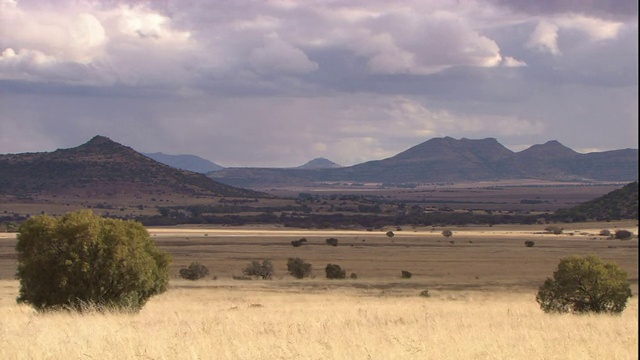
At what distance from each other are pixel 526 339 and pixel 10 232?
12664 centimetres

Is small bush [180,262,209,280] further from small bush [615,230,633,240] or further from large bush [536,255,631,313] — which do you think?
small bush [615,230,633,240]

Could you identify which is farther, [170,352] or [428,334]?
[428,334]

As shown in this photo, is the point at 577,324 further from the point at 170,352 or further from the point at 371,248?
the point at 371,248

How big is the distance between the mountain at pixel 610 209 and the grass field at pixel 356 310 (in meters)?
7.34

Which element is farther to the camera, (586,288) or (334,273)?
(334,273)

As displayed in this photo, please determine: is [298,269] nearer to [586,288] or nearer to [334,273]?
[334,273]

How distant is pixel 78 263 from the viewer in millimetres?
24094

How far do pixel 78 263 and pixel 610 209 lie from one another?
148m

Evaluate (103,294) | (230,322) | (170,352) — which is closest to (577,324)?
(230,322)

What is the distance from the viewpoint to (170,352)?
436 inches

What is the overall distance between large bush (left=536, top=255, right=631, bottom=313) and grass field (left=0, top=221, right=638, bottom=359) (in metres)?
0.93

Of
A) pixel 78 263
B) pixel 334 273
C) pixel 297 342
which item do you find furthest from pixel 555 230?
pixel 297 342

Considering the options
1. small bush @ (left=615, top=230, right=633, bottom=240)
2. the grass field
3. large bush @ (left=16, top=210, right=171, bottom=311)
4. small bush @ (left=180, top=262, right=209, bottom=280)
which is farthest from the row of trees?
small bush @ (left=615, top=230, right=633, bottom=240)

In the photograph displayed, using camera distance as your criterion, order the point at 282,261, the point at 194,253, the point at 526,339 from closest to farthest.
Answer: the point at 526,339, the point at 282,261, the point at 194,253
